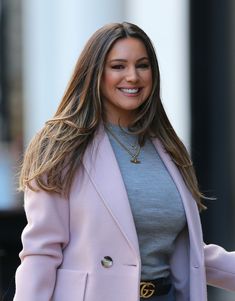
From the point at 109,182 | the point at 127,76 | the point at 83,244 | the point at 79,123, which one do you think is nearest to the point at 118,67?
the point at 127,76

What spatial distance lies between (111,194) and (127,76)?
16.7 inches

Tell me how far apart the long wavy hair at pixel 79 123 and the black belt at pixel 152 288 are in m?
0.37

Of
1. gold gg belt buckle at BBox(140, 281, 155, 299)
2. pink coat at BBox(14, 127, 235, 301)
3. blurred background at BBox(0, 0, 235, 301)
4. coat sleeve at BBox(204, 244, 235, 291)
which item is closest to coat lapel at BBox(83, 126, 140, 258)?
pink coat at BBox(14, 127, 235, 301)

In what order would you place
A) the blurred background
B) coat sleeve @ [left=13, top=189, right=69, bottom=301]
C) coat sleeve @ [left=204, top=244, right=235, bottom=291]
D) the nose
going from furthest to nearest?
1. the blurred background
2. coat sleeve @ [left=204, top=244, right=235, bottom=291]
3. the nose
4. coat sleeve @ [left=13, top=189, right=69, bottom=301]

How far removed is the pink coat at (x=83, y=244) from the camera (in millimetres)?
3338

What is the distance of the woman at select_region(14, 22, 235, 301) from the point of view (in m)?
3.35

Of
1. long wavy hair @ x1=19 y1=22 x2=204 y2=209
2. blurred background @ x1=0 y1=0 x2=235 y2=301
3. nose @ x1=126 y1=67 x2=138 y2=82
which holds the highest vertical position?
nose @ x1=126 y1=67 x2=138 y2=82

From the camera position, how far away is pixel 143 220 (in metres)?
3.43

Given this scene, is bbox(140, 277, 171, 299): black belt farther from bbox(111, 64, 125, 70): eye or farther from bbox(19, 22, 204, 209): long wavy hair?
bbox(111, 64, 125, 70): eye

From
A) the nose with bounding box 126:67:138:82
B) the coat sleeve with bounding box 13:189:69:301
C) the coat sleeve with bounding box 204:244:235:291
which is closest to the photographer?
the coat sleeve with bounding box 13:189:69:301

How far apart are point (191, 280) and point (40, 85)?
500cm

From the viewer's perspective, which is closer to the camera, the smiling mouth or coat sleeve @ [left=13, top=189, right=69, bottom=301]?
coat sleeve @ [left=13, top=189, right=69, bottom=301]

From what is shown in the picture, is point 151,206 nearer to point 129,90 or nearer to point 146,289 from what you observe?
point 146,289

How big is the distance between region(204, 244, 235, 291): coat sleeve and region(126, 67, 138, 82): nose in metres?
0.74
